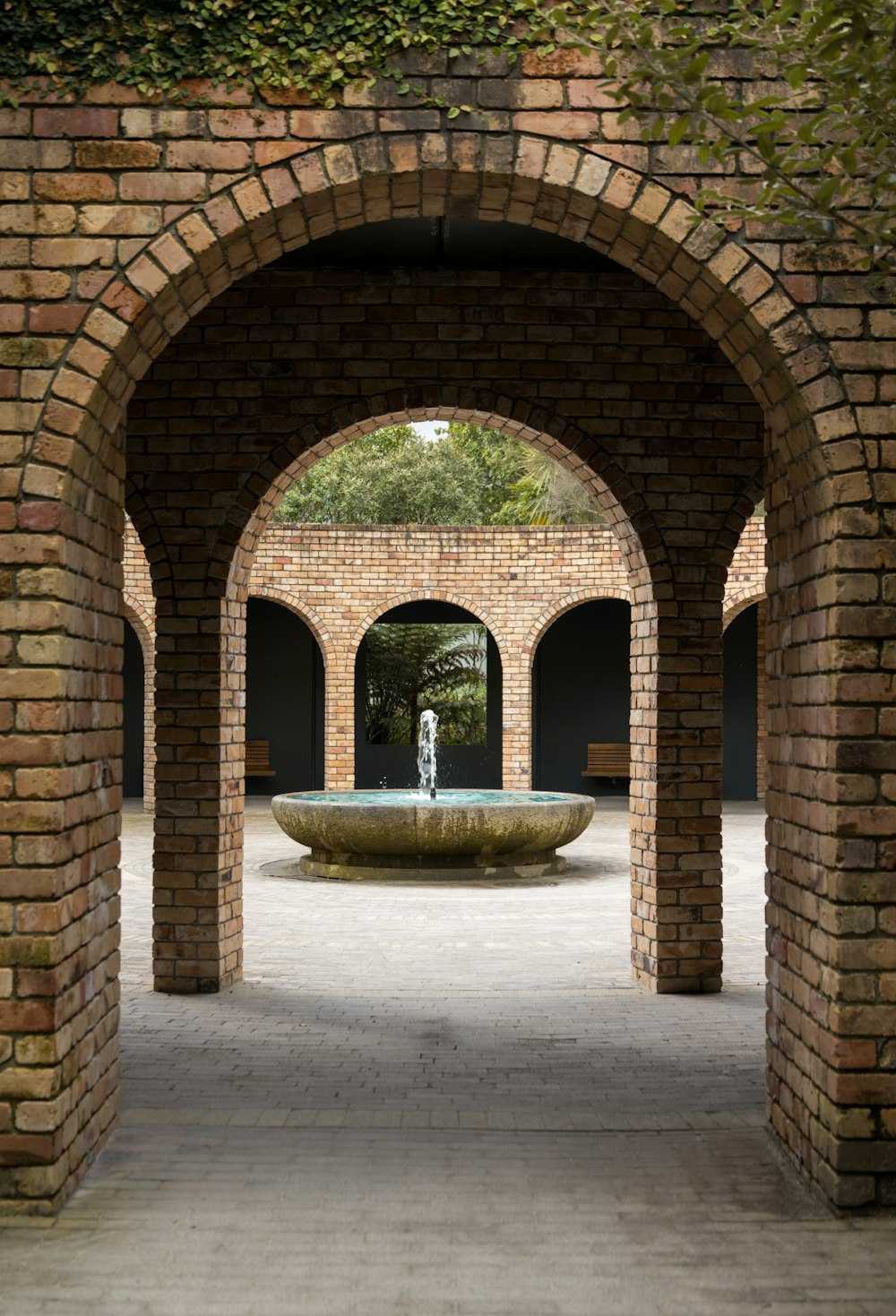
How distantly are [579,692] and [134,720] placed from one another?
307 inches

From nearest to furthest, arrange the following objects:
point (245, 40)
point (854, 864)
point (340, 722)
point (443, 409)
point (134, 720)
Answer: point (854, 864) → point (245, 40) → point (443, 409) → point (340, 722) → point (134, 720)

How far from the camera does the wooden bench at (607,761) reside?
2106 cm

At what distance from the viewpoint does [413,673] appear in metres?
23.4

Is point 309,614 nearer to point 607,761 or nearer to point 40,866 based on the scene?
point 607,761

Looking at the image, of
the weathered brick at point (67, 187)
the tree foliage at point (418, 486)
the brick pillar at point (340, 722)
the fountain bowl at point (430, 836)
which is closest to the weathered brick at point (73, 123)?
the weathered brick at point (67, 187)

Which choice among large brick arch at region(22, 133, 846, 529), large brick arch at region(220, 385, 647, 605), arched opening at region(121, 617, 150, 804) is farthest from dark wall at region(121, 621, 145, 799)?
large brick arch at region(22, 133, 846, 529)

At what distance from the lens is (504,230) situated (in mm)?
5797

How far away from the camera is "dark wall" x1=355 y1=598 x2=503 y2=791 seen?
21.1 meters

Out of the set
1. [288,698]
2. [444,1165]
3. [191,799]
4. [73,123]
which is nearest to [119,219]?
[73,123]

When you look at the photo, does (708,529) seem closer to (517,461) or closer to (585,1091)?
(585,1091)

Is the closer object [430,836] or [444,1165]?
[444,1165]

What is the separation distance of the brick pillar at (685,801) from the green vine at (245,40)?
3564 millimetres

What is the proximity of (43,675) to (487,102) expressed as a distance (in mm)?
2173

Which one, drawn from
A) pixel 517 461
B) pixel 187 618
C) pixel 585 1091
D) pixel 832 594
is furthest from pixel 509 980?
pixel 517 461
